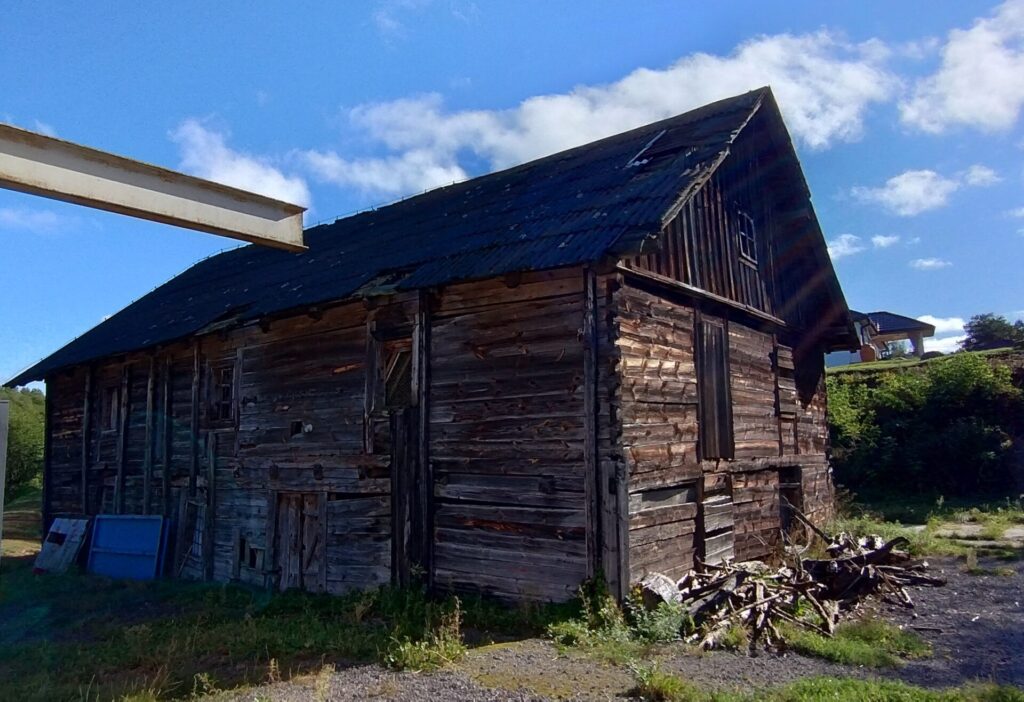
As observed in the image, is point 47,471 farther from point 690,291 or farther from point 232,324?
point 690,291

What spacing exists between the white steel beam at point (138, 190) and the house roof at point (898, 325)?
1891 inches

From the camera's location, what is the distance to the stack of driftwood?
7.95 m

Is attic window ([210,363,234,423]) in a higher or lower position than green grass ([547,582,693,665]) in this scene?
higher

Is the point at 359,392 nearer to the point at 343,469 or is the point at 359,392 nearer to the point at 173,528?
the point at 343,469

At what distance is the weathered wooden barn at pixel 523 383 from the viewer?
8742mm

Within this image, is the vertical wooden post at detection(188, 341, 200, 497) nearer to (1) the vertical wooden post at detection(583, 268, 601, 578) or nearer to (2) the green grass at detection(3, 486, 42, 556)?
(2) the green grass at detection(3, 486, 42, 556)

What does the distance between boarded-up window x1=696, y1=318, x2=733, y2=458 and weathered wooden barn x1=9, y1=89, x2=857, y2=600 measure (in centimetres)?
4

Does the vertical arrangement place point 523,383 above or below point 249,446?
above

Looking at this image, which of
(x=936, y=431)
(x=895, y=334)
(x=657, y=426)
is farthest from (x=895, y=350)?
(x=657, y=426)

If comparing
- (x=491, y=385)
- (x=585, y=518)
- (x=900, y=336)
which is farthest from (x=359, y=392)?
(x=900, y=336)

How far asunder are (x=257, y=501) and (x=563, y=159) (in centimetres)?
780

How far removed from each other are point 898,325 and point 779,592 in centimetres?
4653

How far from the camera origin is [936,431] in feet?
65.1

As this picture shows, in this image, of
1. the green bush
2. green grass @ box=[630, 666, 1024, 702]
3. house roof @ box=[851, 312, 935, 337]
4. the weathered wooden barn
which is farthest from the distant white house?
Result: green grass @ box=[630, 666, 1024, 702]
